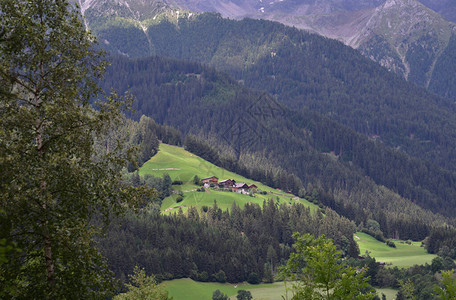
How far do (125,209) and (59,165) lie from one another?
4.83 meters

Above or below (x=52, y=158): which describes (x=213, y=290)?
below

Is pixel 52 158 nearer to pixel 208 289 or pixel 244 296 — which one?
pixel 244 296

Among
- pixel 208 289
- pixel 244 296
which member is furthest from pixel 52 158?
pixel 208 289

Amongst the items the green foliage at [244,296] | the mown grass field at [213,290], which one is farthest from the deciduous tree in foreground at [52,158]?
the green foliage at [244,296]

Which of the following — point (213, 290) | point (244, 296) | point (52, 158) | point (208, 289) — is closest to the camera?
point (52, 158)

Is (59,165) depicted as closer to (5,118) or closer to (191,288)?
(5,118)

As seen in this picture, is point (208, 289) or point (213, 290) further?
point (208, 289)

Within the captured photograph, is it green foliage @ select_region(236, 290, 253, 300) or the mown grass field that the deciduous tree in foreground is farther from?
green foliage @ select_region(236, 290, 253, 300)

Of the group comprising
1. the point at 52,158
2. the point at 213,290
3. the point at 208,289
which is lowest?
the point at 208,289

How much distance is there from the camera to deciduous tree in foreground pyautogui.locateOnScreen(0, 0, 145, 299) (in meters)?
26.5

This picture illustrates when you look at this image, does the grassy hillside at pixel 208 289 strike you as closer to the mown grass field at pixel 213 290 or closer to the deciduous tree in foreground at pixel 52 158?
the mown grass field at pixel 213 290

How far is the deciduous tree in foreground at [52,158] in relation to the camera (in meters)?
26.5

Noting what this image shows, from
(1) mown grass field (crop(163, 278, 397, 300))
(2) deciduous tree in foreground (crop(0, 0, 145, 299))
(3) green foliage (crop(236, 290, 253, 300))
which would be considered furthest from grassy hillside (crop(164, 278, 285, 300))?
(2) deciduous tree in foreground (crop(0, 0, 145, 299))

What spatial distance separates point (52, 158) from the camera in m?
27.1
